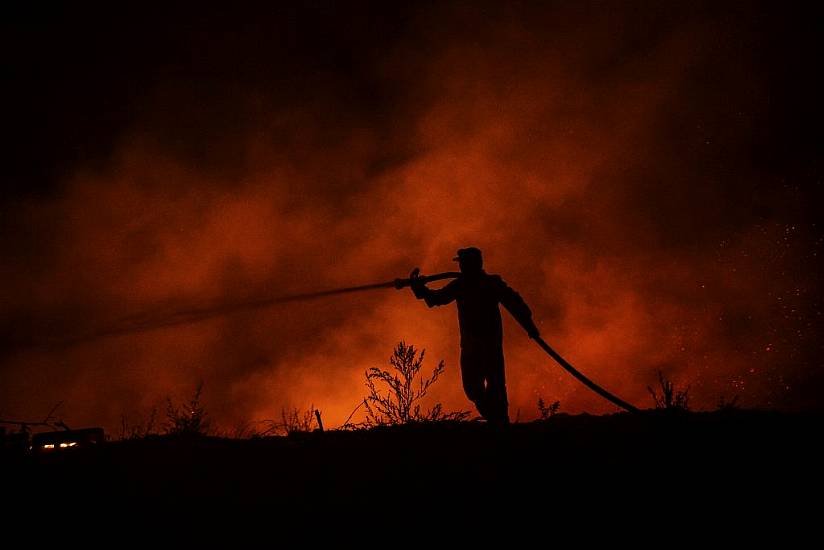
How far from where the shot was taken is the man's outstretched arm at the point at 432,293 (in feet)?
26.0

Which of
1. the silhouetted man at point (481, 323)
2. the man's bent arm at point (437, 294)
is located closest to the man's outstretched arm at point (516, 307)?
the silhouetted man at point (481, 323)

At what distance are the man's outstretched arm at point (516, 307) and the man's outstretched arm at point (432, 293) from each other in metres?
0.70

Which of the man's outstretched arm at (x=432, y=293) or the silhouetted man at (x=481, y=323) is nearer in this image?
the silhouetted man at (x=481, y=323)

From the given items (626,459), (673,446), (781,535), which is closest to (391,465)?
(626,459)

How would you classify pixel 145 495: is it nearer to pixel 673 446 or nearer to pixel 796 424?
pixel 673 446

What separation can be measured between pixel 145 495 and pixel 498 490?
9.26 feet

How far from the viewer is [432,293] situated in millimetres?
8016

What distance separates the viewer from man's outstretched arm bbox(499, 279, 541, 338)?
7.77 m

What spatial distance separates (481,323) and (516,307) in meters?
0.67

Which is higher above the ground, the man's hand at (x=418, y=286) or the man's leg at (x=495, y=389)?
the man's hand at (x=418, y=286)

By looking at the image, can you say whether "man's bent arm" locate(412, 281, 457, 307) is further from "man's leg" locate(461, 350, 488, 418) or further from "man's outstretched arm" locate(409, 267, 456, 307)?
"man's leg" locate(461, 350, 488, 418)

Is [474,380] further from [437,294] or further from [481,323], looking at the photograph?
[437,294]

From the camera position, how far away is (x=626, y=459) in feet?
15.1

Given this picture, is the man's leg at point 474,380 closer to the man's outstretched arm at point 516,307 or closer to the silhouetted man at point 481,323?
the silhouetted man at point 481,323
